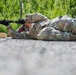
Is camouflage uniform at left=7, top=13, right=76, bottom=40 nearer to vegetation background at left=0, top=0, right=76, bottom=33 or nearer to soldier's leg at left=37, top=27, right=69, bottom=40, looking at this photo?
soldier's leg at left=37, top=27, right=69, bottom=40

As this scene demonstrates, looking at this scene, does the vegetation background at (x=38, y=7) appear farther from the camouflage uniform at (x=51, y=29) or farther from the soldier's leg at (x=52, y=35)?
the soldier's leg at (x=52, y=35)

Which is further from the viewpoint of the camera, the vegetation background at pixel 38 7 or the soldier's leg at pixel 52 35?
the vegetation background at pixel 38 7

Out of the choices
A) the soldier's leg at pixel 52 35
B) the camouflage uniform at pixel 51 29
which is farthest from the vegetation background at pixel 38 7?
the soldier's leg at pixel 52 35

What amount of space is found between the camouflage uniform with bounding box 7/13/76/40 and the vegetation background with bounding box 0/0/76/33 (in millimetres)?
8824

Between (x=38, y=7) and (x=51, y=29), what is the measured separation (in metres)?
11.6

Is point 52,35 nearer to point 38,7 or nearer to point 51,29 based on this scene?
point 51,29

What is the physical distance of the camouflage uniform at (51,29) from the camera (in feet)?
21.1

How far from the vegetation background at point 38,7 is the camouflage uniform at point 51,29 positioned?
882cm

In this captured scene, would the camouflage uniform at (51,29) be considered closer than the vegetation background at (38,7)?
Yes

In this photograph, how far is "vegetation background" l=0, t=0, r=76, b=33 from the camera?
16.8 m

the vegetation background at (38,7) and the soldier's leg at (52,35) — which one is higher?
the vegetation background at (38,7)

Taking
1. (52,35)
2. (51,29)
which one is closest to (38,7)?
(51,29)

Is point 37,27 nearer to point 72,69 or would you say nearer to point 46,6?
point 72,69

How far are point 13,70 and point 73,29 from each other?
6.19 metres
